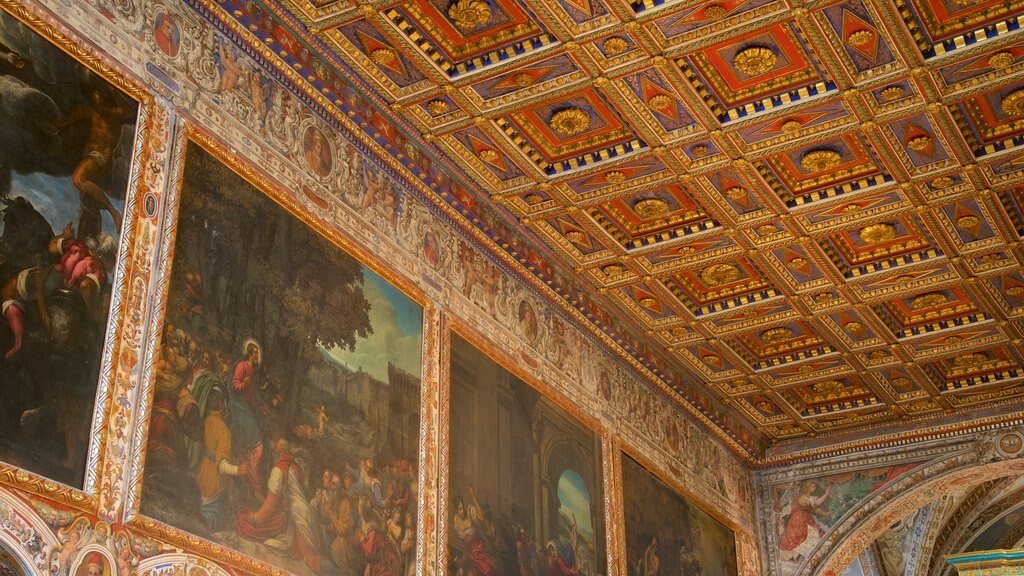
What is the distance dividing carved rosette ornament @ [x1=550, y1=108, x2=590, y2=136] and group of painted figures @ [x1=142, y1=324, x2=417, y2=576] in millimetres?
3863

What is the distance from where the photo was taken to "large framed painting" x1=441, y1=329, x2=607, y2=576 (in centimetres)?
1197

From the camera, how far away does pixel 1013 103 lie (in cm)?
1189

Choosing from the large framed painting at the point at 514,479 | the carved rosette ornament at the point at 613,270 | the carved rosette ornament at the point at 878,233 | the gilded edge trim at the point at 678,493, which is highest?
the carved rosette ornament at the point at 878,233

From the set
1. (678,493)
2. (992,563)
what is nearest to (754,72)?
(678,493)

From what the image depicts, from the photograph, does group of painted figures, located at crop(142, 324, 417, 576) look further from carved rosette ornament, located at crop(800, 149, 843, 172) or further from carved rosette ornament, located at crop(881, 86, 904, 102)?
carved rosette ornament, located at crop(881, 86, 904, 102)

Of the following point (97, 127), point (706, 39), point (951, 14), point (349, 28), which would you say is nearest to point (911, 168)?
point (951, 14)

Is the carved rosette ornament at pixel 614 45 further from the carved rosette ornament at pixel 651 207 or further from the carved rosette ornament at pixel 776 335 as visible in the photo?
the carved rosette ornament at pixel 776 335

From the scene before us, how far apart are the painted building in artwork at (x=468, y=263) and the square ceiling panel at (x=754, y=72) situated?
0.12 ft

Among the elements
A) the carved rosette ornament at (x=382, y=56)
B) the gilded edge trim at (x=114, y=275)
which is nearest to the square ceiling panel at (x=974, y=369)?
the carved rosette ornament at (x=382, y=56)

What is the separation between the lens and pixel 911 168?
12953 millimetres

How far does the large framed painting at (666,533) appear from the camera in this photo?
1583cm

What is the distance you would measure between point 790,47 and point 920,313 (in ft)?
21.7

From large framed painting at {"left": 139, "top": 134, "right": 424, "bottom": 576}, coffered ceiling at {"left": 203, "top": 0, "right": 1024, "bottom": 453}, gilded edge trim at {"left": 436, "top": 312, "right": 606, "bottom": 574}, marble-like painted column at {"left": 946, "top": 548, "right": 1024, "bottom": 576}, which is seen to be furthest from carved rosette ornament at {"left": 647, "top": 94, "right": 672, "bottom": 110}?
marble-like painted column at {"left": 946, "top": 548, "right": 1024, "bottom": 576}

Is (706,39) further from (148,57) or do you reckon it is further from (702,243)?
(148,57)
